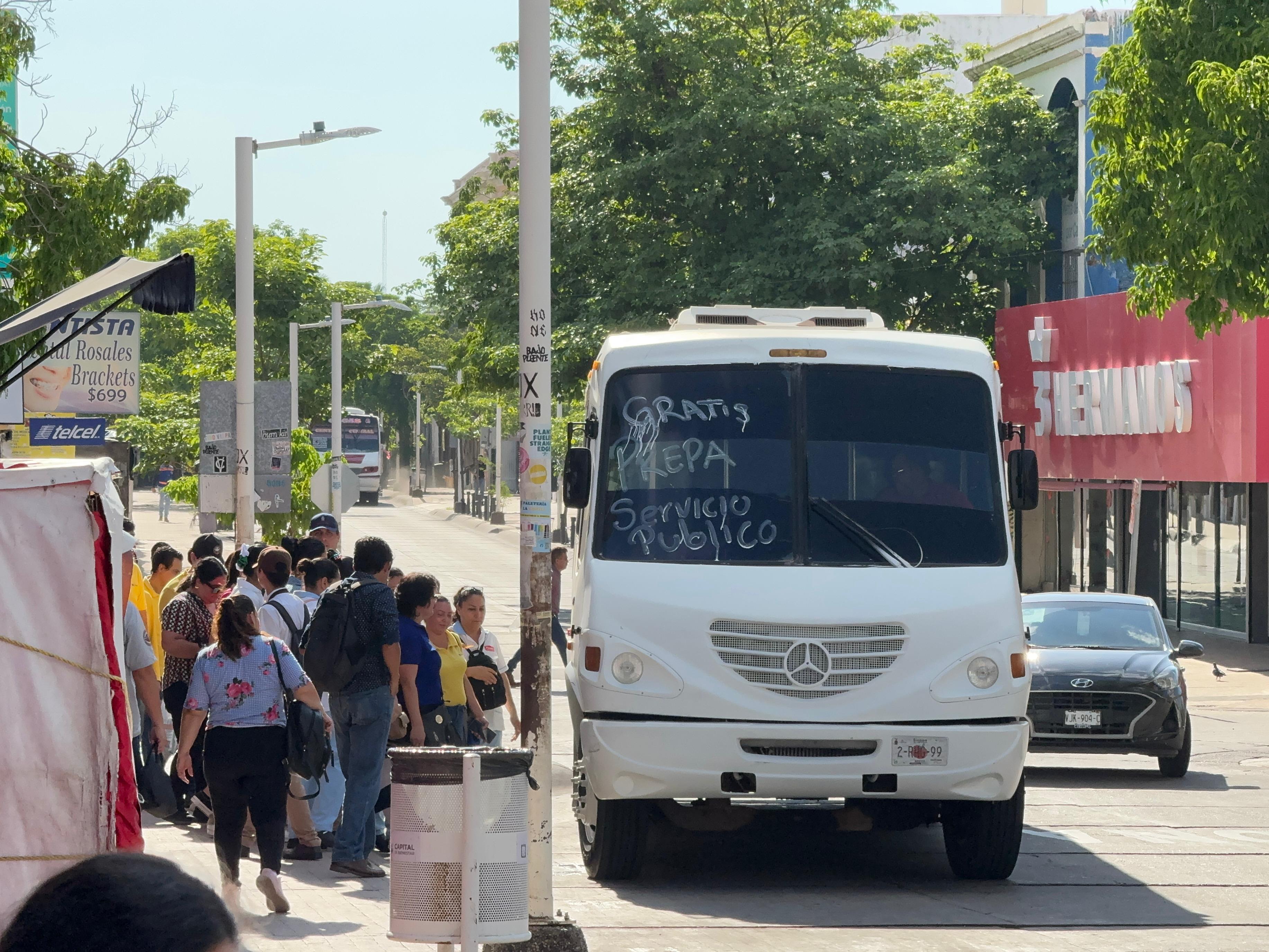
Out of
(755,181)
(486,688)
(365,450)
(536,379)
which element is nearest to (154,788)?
(486,688)

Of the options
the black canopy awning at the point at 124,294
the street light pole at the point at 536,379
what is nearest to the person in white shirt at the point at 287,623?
the black canopy awning at the point at 124,294

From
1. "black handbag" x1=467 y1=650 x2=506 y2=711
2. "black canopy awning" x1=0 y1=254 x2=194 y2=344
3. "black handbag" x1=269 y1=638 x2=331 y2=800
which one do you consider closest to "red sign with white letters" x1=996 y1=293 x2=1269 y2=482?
"black handbag" x1=467 y1=650 x2=506 y2=711

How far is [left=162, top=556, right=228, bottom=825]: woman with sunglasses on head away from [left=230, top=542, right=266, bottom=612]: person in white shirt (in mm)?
165

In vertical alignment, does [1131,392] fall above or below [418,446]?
above

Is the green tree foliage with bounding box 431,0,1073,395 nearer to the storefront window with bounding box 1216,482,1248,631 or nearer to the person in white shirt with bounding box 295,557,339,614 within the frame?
the storefront window with bounding box 1216,482,1248,631

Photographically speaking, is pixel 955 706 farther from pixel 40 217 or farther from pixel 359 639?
pixel 40 217

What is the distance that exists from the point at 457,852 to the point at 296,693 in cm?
190

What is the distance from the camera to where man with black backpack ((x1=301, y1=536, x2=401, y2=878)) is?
1005 cm

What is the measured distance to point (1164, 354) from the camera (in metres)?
29.5

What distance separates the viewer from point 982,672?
9.86 m

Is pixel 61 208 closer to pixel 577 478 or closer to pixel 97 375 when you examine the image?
pixel 577 478

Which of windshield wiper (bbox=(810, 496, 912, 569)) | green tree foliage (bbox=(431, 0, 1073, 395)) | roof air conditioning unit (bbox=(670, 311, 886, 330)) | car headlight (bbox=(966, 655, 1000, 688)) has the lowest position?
car headlight (bbox=(966, 655, 1000, 688))

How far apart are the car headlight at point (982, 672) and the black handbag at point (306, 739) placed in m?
3.41

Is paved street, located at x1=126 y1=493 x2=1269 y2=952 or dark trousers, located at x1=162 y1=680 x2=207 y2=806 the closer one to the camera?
paved street, located at x1=126 y1=493 x2=1269 y2=952
